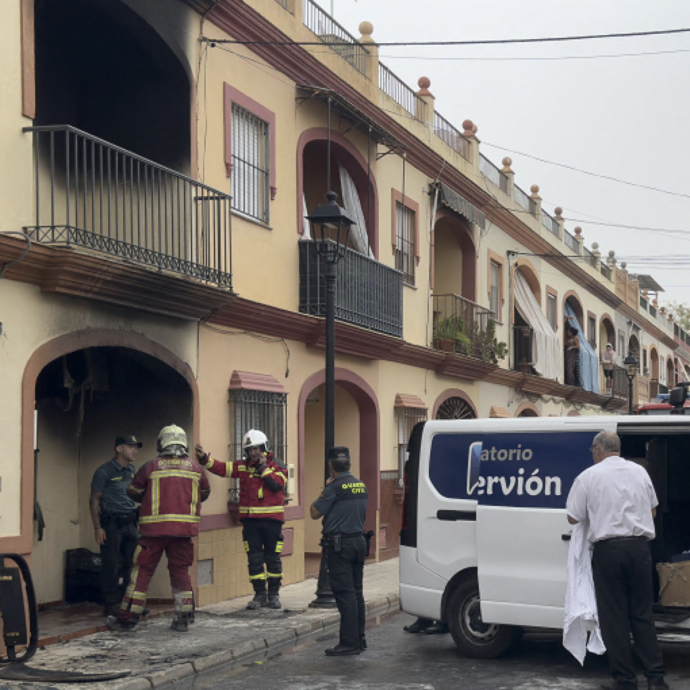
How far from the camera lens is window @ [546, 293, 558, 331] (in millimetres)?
31250

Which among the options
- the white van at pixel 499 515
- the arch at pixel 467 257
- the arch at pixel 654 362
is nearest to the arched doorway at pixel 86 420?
the white van at pixel 499 515

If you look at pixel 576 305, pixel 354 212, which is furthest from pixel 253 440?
pixel 576 305

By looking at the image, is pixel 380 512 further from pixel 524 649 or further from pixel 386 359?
pixel 524 649

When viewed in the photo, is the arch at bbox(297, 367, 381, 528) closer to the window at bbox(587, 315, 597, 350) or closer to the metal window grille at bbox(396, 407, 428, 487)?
the metal window grille at bbox(396, 407, 428, 487)

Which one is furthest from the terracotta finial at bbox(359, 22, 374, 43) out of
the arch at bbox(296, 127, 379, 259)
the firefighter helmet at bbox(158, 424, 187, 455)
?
the firefighter helmet at bbox(158, 424, 187, 455)

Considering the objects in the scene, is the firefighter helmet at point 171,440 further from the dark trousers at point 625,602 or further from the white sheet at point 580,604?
the dark trousers at point 625,602

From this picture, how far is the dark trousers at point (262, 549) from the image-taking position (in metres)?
12.7

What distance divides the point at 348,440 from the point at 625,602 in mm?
10981

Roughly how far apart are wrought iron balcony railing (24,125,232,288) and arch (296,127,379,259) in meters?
2.85

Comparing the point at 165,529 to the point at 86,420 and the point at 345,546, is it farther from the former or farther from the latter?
the point at 86,420

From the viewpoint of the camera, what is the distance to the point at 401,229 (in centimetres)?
2067

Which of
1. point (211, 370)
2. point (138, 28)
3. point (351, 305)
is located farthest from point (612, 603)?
point (351, 305)

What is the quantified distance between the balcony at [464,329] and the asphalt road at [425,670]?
38.9 ft

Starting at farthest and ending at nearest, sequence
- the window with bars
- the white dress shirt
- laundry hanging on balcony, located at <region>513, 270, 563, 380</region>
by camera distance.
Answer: laundry hanging on balcony, located at <region>513, 270, 563, 380</region> → the window with bars → the white dress shirt
